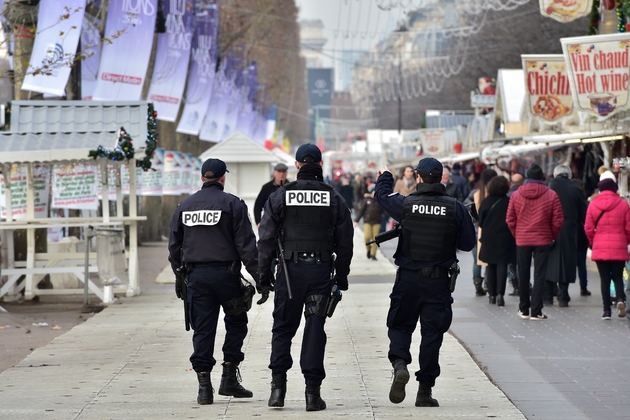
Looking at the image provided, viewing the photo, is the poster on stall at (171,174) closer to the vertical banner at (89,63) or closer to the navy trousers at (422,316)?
the vertical banner at (89,63)

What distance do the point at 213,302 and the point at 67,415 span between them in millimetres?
1260

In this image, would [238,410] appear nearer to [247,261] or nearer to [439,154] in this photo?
[247,261]

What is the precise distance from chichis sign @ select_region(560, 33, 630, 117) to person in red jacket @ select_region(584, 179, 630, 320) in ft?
12.2

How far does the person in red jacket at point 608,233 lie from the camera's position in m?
12.9

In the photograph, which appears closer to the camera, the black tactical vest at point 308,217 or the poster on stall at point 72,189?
the black tactical vest at point 308,217

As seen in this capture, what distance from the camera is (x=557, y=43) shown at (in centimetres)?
4234

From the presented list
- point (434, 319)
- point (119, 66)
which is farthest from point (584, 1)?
point (434, 319)

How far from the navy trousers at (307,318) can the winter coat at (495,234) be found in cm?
696

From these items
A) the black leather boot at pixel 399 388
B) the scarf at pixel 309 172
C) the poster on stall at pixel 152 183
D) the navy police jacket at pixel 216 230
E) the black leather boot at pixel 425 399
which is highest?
the scarf at pixel 309 172

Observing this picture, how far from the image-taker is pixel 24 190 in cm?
1611

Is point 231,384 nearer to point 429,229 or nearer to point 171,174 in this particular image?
point 429,229

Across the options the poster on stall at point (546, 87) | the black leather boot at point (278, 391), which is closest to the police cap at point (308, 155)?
the black leather boot at point (278, 391)

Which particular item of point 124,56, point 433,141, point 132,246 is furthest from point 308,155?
point 433,141

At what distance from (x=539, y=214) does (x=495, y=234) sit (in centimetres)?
130
